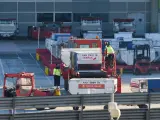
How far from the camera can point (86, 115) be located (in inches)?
1103

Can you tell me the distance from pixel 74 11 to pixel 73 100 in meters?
36.3

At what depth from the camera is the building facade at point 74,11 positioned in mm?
63531

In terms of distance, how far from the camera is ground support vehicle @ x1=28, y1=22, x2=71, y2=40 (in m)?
59.9

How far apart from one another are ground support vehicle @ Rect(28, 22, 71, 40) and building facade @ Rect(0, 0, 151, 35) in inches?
57.3

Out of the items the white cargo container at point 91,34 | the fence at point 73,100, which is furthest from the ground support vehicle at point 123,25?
the fence at point 73,100

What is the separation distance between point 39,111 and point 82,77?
445 centimetres

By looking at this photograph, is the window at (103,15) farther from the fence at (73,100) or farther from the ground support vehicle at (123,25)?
the fence at (73,100)

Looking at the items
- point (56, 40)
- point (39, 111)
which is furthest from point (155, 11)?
point (39, 111)

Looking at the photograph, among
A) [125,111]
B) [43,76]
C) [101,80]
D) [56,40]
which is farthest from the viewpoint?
[56,40]

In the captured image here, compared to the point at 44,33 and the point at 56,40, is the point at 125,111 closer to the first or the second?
the point at 56,40

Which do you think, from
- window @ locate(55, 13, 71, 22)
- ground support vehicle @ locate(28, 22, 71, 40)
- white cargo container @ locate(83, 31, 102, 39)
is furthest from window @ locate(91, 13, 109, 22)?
white cargo container @ locate(83, 31, 102, 39)

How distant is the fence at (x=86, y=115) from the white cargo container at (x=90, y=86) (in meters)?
3.59

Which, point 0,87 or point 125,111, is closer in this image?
point 125,111

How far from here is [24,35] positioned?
62938 mm
